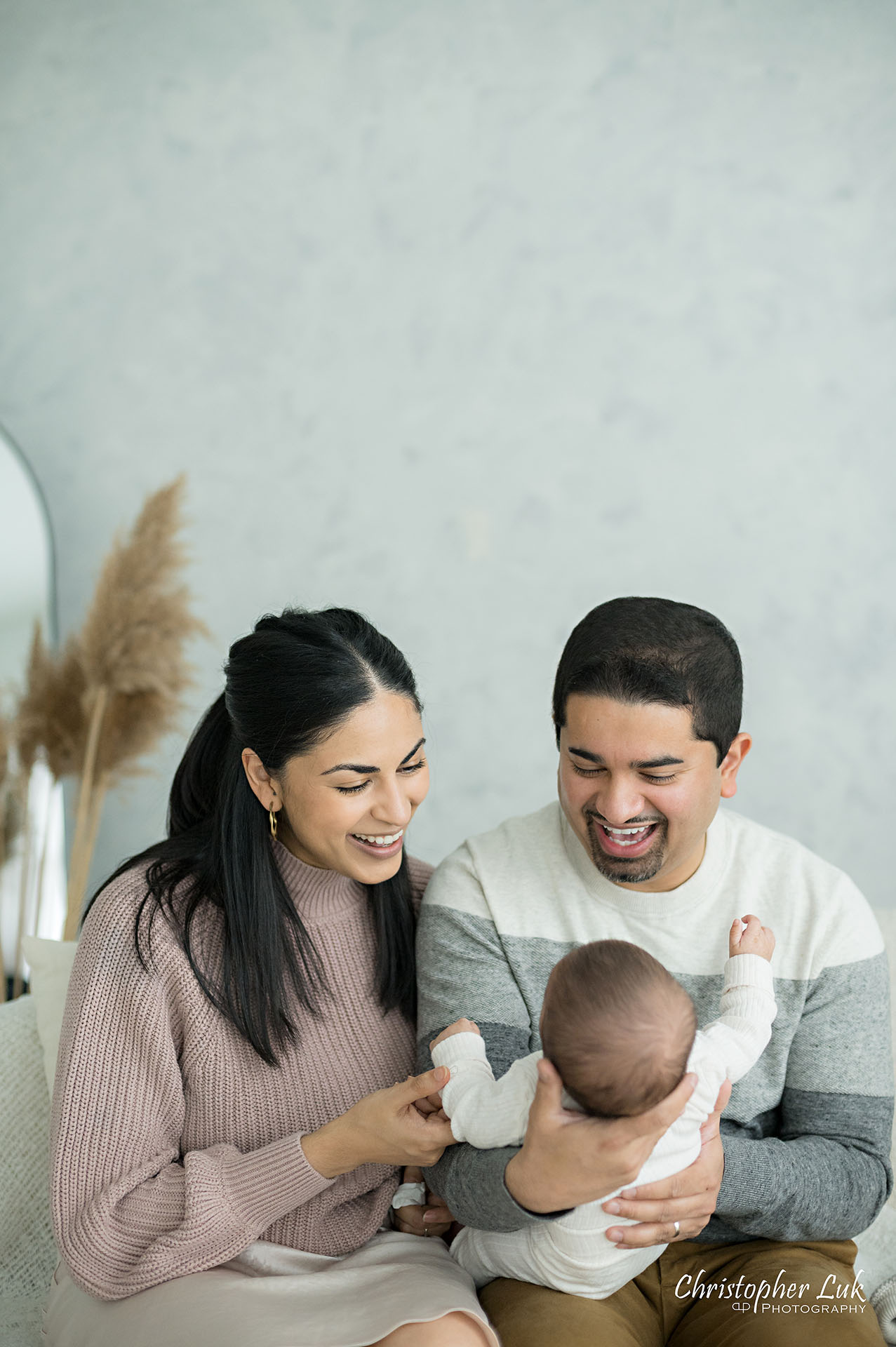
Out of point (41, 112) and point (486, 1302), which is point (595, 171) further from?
point (486, 1302)

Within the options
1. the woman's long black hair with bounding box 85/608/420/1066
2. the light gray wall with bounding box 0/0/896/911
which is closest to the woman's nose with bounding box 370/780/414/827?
the woman's long black hair with bounding box 85/608/420/1066

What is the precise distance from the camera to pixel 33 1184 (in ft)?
5.77

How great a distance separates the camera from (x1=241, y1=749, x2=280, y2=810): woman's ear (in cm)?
158

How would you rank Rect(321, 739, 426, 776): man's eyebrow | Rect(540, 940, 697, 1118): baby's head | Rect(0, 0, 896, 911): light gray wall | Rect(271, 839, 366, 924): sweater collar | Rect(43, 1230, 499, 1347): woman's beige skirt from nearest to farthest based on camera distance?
Rect(540, 940, 697, 1118): baby's head
Rect(43, 1230, 499, 1347): woman's beige skirt
Rect(321, 739, 426, 776): man's eyebrow
Rect(271, 839, 366, 924): sweater collar
Rect(0, 0, 896, 911): light gray wall

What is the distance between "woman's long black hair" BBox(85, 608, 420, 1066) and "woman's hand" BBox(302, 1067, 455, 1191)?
17cm

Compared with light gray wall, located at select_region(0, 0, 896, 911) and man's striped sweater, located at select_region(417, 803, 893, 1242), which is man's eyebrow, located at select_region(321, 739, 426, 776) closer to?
man's striped sweater, located at select_region(417, 803, 893, 1242)

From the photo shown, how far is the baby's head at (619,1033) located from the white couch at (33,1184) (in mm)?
681

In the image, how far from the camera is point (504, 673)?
269cm

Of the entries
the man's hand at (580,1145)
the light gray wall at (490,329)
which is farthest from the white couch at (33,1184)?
the light gray wall at (490,329)

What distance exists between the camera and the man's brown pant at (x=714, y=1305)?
4.43 feet

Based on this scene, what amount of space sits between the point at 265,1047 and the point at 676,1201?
0.57 metres

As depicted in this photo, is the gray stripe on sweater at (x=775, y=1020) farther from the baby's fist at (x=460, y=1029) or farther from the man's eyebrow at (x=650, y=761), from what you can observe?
the man's eyebrow at (x=650, y=761)

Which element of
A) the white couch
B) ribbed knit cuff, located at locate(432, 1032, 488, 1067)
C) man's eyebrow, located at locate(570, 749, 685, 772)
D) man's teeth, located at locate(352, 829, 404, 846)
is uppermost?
man's eyebrow, located at locate(570, 749, 685, 772)

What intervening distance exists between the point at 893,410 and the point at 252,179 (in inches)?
62.4
